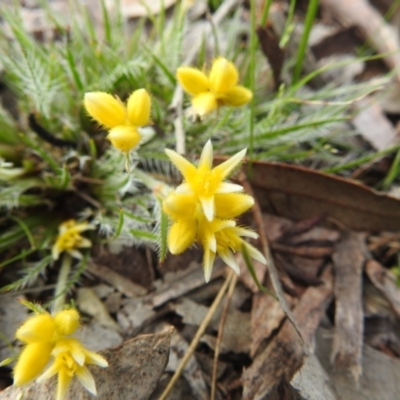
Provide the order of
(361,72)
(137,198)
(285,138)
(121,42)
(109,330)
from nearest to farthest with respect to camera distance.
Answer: (109,330) → (137,198) → (285,138) → (121,42) → (361,72)

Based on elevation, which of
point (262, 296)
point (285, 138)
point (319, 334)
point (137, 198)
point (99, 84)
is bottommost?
point (319, 334)

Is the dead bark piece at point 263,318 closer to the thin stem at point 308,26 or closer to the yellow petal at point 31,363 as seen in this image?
the yellow petal at point 31,363

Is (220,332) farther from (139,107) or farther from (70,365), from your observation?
(139,107)

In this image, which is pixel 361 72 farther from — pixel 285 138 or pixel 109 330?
pixel 109 330

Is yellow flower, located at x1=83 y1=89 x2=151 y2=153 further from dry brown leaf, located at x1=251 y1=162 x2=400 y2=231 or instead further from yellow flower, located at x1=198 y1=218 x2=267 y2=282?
dry brown leaf, located at x1=251 y1=162 x2=400 y2=231

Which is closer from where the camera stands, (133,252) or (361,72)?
(133,252)

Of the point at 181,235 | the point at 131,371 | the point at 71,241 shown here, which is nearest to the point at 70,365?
the point at 131,371

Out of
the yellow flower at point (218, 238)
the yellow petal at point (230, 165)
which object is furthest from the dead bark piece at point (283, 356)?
the yellow petal at point (230, 165)

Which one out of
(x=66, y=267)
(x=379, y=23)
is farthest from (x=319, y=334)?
(x=379, y=23)
